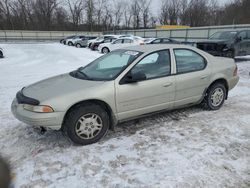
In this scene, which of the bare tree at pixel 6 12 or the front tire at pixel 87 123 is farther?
the bare tree at pixel 6 12

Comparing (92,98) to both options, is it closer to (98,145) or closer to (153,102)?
(98,145)

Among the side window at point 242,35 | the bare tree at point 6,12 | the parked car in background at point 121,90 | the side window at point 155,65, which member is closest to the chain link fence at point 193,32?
the side window at point 242,35

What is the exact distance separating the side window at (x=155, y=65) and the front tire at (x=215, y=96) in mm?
1259

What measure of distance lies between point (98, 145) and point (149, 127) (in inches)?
42.5

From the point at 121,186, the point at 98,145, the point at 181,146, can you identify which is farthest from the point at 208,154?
the point at 98,145

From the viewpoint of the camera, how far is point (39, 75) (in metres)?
9.62

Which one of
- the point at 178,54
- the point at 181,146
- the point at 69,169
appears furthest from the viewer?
the point at 178,54

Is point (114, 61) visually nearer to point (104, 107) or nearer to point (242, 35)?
point (104, 107)

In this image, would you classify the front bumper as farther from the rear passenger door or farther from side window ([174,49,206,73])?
side window ([174,49,206,73])

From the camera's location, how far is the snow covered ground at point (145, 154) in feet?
9.36

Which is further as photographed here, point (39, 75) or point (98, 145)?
point (39, 75)

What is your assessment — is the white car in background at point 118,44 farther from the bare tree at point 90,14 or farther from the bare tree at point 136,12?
the bare tree at point 136,12

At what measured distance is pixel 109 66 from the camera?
4.48 meters

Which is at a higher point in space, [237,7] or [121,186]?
[237,7]
